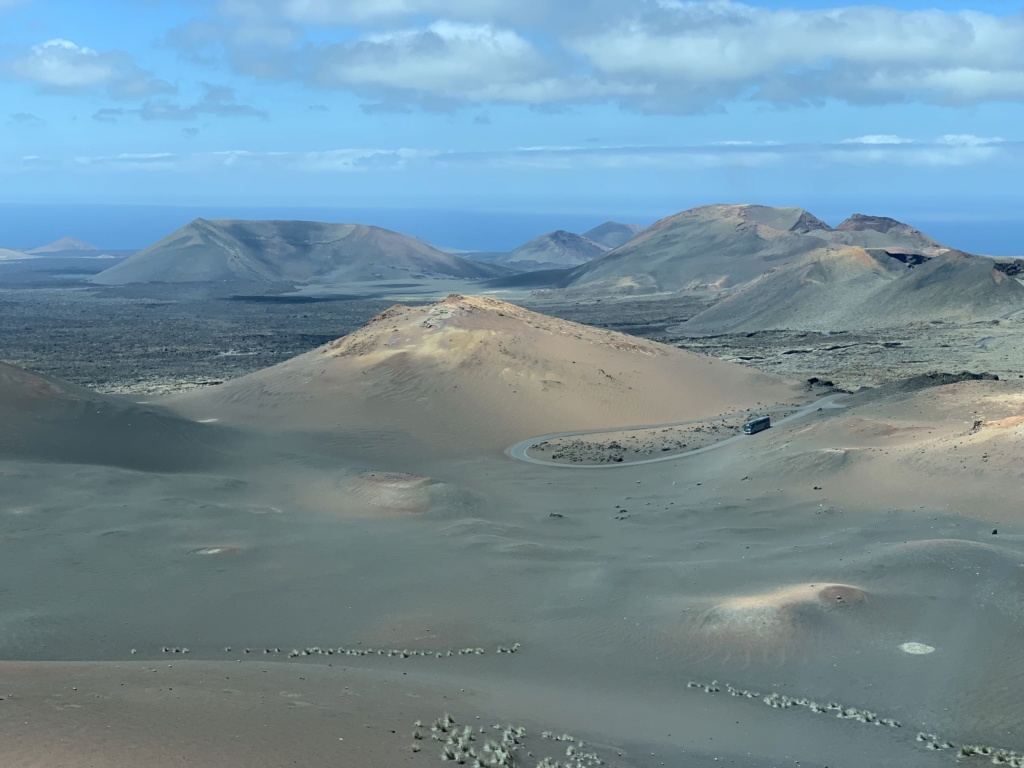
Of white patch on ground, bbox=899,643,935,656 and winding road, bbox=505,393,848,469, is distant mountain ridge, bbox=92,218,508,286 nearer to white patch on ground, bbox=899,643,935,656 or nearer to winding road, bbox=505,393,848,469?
winding road, bbox=505,393,848,469

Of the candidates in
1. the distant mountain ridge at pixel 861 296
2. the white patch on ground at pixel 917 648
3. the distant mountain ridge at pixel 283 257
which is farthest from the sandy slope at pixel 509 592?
the distant mountain ridge at pixel 283 257

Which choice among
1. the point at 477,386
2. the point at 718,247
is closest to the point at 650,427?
the point at 477,386

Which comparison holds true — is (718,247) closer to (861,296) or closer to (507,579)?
(861,296)

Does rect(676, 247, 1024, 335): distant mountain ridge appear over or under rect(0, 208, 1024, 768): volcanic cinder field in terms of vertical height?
over

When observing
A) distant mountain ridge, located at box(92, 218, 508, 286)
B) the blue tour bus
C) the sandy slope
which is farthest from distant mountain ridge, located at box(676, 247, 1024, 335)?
distant mountain ridge, located at box(92, 218, 508, 286)

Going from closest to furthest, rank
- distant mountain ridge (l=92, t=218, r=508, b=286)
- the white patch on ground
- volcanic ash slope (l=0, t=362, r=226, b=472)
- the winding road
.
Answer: the white patch on ground
volcanic ash slope (l=0, t=362, r=226, b=472)
the winding road
distant mountain ridge (l=92, t=218, r=508, b=286)

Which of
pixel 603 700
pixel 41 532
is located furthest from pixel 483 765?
pixel 41 532

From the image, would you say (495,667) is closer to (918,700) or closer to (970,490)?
(918,700)
